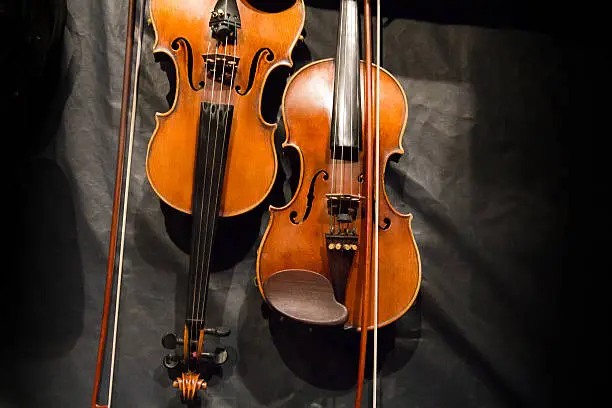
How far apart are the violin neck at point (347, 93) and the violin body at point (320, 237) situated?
0.03m

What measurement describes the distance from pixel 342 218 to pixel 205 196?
36cm

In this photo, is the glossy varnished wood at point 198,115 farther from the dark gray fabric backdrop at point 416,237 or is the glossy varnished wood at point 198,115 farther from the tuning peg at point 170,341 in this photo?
the tuning peg at point 170,341

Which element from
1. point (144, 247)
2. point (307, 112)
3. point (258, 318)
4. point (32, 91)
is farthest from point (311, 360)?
point (32, 91)

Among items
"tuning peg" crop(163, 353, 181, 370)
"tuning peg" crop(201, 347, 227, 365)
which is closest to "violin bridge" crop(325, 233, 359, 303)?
"tuning peg" crop(201, 347, 227, 365)

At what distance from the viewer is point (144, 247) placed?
1.71 meters

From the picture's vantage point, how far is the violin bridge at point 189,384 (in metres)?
1.51

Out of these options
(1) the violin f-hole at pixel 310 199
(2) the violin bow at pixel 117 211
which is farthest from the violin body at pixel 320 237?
(2) the violin bow at pixel 117 211

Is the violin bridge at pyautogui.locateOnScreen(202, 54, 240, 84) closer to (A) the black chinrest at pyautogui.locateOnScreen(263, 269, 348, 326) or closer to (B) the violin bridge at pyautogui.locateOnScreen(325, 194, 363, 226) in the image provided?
(B) the violin bridge at pyautogui.locateOnScreen(325, 194, 363, 226)

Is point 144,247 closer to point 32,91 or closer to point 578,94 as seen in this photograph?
point 32,91

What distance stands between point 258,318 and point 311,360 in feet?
0.67

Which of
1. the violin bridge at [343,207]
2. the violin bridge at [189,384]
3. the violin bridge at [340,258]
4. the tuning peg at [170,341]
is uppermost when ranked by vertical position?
the violin bridge at [343,207]

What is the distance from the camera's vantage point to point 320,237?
1.53 metres

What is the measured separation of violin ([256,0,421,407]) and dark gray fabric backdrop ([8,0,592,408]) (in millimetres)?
211

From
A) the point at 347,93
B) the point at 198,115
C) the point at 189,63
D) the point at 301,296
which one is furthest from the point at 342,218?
the point at 189,63
